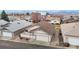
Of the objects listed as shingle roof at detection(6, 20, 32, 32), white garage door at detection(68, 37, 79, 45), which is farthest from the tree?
white garage door at detection(68, 37, 79, 45)

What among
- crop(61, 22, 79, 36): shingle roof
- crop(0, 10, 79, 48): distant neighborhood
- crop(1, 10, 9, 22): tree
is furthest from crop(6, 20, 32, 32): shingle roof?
crop(61, 22, 79, 36): shingle roof

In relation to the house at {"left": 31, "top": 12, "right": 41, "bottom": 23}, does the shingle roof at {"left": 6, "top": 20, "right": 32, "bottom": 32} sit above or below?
below

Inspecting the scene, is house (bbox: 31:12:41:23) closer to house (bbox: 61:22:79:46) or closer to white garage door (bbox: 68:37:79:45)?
house (bbox: 61:22:79:46)

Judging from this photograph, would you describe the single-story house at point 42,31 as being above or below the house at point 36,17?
below

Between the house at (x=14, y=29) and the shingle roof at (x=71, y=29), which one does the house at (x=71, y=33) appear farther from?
the house at (x=14, y=29)

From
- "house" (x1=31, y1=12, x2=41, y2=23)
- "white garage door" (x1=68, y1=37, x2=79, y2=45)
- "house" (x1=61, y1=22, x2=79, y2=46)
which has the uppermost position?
"house" (x1=31, y1=12, x2=41, y2=23)

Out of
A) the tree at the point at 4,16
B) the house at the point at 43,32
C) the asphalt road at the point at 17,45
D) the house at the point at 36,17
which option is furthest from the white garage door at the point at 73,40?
the tree at the point at 4,16
